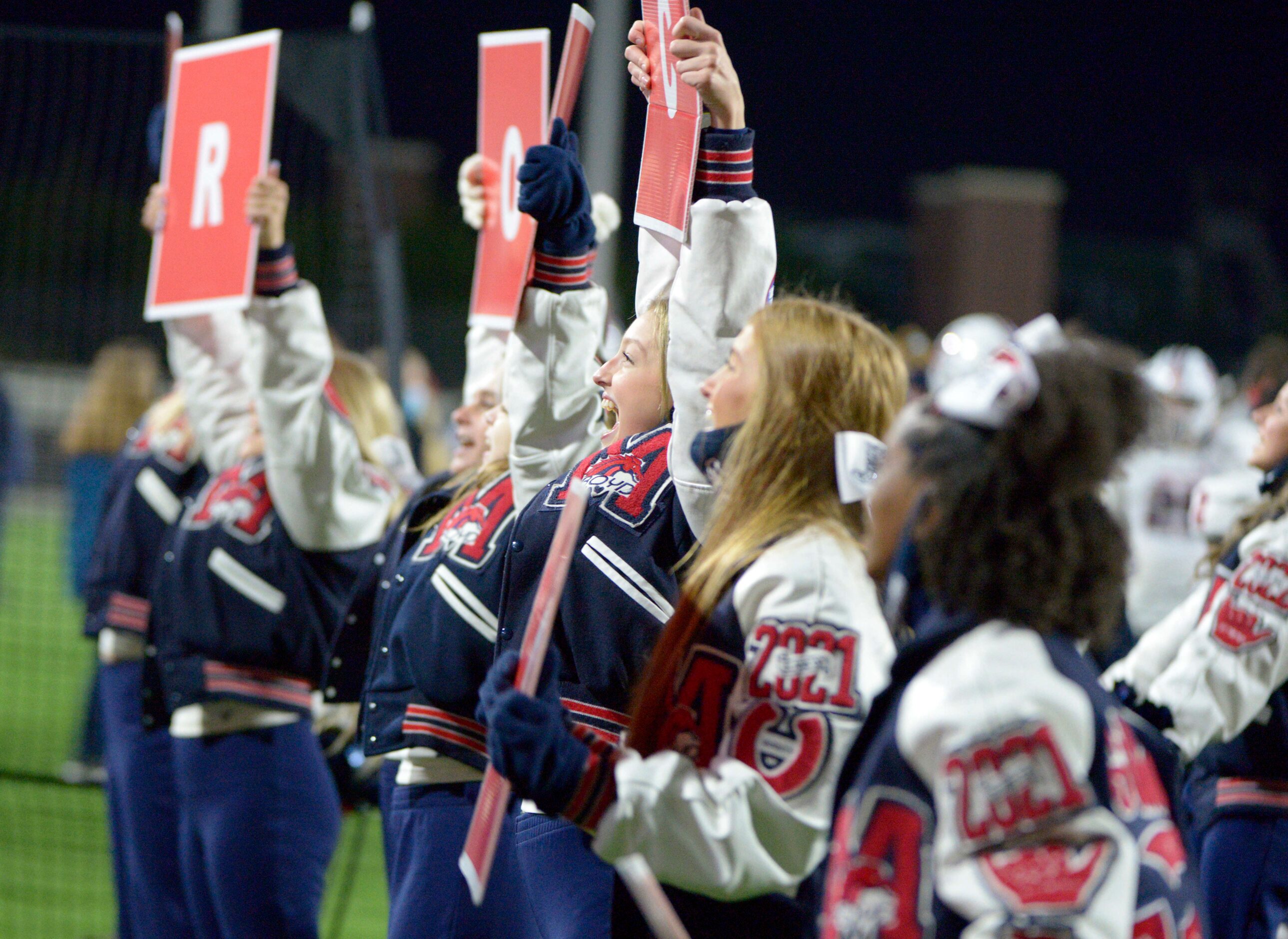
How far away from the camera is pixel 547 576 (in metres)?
1.96

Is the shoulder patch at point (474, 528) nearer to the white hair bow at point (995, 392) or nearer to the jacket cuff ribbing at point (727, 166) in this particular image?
the jacket cuff ribbing at point (727, 166)

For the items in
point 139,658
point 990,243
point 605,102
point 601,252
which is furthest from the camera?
point 990,243

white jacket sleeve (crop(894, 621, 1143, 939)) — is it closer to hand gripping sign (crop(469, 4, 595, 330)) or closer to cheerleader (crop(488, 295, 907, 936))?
cheerleader (crop(488, 295, 907, 936))

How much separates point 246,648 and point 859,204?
1292 inches

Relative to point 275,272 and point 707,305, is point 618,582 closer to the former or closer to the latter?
point 707,305

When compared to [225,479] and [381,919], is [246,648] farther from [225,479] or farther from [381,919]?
[381,919]

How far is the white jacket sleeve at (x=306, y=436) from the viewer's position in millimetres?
3895

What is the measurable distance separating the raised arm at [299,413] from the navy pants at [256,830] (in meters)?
0.56

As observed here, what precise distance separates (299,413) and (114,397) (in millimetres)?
3952

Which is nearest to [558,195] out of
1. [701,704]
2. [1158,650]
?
[701,704]

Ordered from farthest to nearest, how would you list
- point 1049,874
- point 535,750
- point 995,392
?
point 535,750
point 995,392
point 1049,874

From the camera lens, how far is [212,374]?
4781 mm

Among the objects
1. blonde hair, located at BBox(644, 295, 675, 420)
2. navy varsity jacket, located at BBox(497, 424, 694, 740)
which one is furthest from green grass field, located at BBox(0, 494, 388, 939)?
blonde hair, located at BBox(644, 295, 675, 420)

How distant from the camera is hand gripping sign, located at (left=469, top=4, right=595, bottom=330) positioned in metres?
3.77
